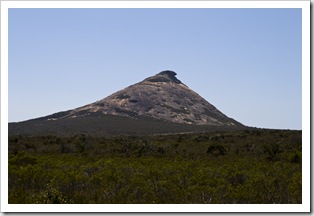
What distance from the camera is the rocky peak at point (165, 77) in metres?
121

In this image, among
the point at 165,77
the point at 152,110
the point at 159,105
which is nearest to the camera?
the point at 152,110

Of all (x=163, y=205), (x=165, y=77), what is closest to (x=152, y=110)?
(x=165, y=77)

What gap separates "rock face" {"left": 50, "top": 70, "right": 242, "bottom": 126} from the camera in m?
88.8

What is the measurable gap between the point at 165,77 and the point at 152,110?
31635 mm

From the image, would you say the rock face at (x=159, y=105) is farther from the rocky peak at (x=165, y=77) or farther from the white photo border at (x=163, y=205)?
the white photo border at (x=163, y=205)

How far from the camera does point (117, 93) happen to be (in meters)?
107

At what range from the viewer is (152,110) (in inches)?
3696

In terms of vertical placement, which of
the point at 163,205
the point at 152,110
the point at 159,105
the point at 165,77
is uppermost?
the point at 165,77

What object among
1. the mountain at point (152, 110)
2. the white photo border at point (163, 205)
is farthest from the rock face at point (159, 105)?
the white photo border at point (163, 205)

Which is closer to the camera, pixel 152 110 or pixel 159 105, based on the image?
pixel 152 110

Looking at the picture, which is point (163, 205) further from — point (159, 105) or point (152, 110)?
point (159, 105)

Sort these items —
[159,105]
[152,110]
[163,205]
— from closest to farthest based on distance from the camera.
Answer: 1. [163,205]
2. [152,110]
3. [159,105]

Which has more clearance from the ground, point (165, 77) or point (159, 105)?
point (165, 77)

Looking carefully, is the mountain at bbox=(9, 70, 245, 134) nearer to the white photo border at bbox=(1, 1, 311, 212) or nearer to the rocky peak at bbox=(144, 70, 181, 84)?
the rocky peak at bbox=(144, 70, 181, 84)
